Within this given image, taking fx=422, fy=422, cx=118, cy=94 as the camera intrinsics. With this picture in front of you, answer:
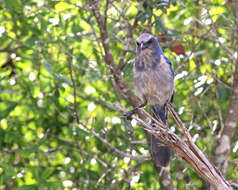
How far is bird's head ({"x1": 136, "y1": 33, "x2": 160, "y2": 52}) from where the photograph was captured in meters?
4.21

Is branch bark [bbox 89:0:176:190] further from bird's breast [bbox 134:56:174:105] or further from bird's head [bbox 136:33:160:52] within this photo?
bird's head [bbox 136:33:160:52]

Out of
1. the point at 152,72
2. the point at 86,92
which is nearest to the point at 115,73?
the point at 152,72

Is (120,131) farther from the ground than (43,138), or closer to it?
closer to it

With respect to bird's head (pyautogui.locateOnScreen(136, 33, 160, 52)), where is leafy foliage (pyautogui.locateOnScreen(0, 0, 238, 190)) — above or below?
below

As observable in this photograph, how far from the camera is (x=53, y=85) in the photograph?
4980mm

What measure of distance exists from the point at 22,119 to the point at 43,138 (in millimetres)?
1157

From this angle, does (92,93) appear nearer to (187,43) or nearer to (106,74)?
(106,74)

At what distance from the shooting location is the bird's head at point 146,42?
421cm

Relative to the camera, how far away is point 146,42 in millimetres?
4242

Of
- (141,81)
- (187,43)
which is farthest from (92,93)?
(187,43)

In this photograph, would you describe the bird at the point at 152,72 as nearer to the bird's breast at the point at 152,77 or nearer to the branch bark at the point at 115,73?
the bird's breast at the point at 152,77

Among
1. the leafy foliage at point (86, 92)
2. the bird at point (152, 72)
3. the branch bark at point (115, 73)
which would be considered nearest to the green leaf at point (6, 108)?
the leafy foliage at point (86, 92)

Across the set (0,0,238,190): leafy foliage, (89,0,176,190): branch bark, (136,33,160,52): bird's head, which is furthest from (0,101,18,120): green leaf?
(136,33,160,52): bird's head

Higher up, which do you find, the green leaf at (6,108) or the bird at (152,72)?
the bird at (152,72)
